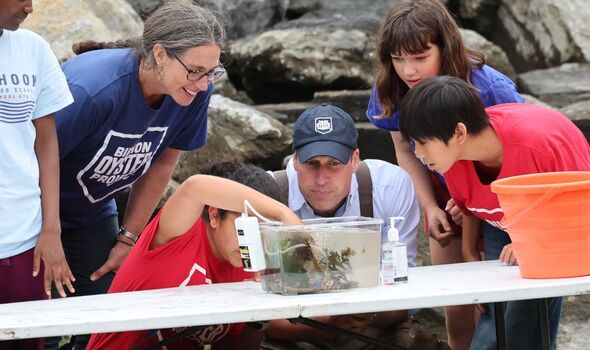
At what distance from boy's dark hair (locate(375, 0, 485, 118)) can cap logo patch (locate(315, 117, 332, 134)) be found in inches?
12.0

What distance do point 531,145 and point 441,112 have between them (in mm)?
295

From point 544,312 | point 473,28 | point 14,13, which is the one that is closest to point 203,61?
point 14,13

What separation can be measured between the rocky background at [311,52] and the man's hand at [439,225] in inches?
90.2

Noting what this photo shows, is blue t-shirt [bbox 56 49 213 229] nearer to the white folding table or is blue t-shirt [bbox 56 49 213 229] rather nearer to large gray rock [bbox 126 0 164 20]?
the white folding table

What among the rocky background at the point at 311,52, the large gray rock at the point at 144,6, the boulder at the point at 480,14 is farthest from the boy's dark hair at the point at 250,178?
the boulder at the point at 480,14

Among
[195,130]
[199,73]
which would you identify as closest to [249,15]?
[195,130]

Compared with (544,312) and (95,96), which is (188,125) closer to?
(95,96)

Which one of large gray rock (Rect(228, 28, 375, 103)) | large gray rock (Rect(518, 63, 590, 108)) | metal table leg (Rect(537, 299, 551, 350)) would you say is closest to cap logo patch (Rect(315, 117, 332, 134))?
metal table leg (Rect(537, 299, 551, 350))

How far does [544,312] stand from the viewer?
309cm

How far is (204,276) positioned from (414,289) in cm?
86

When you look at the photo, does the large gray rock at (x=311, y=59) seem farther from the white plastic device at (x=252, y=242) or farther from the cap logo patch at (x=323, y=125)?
the white plastic device at (x=252, y=242)

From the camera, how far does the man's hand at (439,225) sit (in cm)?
399

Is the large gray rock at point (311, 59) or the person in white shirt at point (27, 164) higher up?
the person in white shirt at point (27, 164)

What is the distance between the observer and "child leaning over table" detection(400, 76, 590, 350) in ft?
11.0
